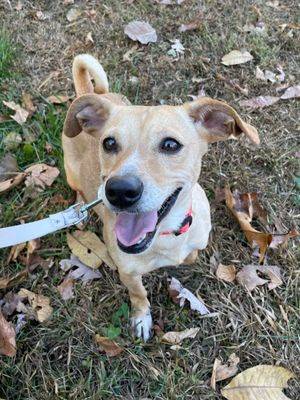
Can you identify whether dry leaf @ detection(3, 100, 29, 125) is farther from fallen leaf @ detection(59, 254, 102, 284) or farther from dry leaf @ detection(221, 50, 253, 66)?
dry leaf @ detection(221, 50, 253, 66)

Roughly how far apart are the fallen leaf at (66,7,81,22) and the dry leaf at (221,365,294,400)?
4199mm

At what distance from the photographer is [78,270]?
3.73 meters

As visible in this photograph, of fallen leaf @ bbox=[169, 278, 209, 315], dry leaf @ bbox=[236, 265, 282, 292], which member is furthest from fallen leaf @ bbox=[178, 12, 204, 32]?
fallen leaf @ bbox=[169, 278, 209, 315]

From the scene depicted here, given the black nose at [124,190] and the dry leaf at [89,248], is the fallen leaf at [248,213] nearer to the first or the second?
the dry leaf at [89,248]

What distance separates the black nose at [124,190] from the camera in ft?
7.72

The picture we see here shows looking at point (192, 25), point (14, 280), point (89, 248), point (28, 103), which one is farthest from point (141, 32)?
point (14, 280)

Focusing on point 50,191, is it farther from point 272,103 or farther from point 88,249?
point 272,103

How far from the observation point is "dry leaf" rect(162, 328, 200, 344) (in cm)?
335

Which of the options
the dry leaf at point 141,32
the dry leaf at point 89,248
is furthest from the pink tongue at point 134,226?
the dry leaf at point 141,32

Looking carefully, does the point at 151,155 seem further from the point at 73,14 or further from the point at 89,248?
the point at 73,14

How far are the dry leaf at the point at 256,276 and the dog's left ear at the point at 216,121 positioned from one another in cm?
122

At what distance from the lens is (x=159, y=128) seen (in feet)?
8.57

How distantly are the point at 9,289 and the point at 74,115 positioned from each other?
1.49 m

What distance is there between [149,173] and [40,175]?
195cm
